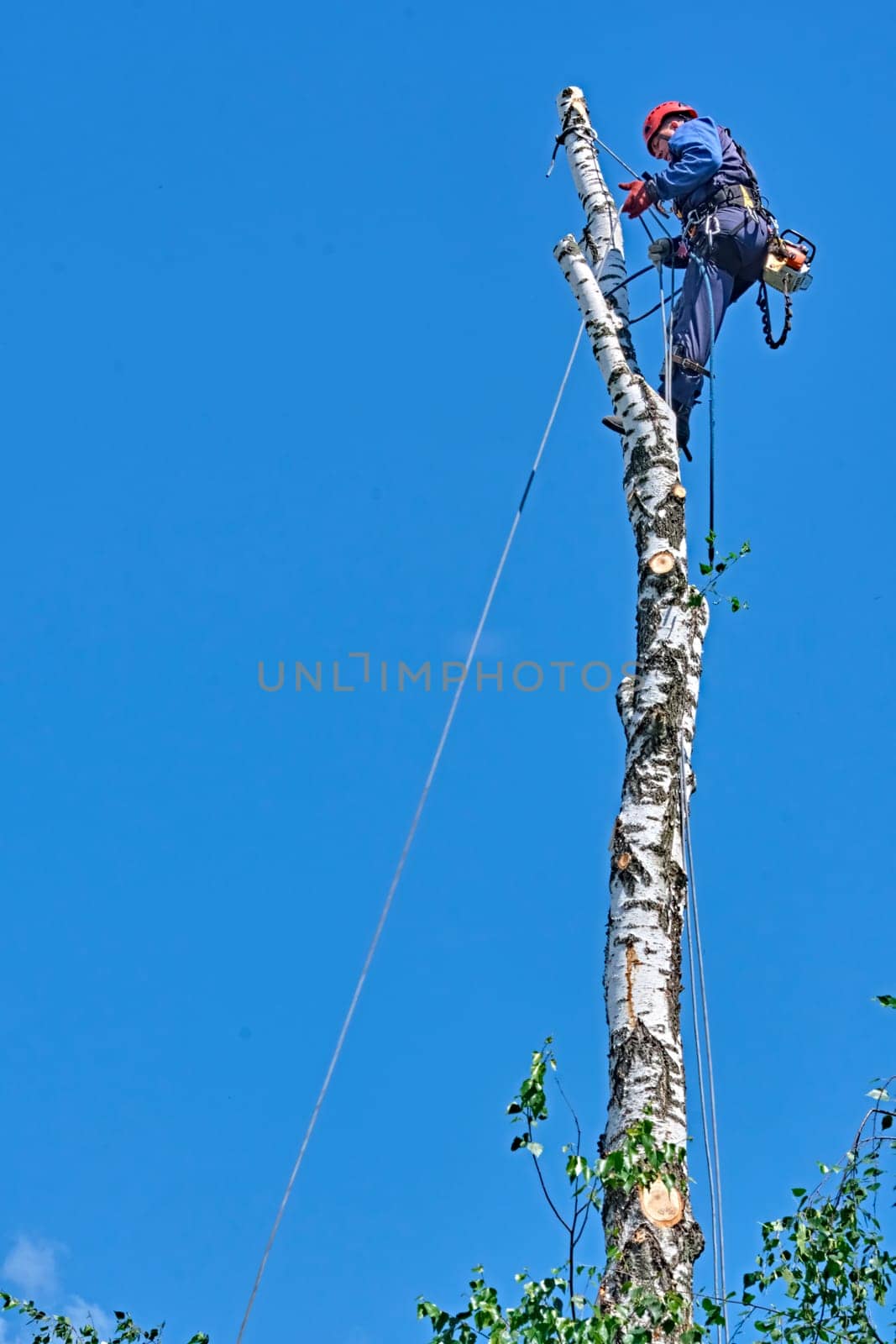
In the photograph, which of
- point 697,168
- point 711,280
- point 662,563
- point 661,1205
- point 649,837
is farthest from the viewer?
point 697,168

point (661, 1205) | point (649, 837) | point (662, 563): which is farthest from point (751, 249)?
point (661, 1205)

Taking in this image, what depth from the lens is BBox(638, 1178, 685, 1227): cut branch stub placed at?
310 cm

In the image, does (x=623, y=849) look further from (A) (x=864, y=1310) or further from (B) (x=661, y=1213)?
(A) (x=864, y=1310)

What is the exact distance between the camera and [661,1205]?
312cm

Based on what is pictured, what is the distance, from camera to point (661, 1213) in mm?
3109

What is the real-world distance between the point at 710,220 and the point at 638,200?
1.69 feet

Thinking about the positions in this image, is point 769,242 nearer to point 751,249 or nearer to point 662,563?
point 751,249

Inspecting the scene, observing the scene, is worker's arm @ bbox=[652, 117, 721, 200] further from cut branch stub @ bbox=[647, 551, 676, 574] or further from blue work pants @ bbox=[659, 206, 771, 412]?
cut branch stub @ bbox=[647, 551, 676, 574]

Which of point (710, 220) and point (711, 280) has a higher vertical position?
point (710, 220)

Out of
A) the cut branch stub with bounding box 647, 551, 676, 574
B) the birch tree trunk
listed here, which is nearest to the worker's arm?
the birch tree trunk

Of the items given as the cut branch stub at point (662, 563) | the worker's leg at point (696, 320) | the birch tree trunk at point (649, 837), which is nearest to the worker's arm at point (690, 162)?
the worker's leg at point (696, 320)

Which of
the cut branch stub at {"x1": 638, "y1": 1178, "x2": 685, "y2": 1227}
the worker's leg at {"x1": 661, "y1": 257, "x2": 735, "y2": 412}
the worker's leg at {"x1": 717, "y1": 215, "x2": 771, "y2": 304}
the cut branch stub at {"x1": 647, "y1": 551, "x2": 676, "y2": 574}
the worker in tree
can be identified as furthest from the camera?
the worker's leg at {"x1": 717, "y1": 215, "x2": 771, "y2": 304}

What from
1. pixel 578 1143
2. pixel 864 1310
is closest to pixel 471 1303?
pixel 578 1143

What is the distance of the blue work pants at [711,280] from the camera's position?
529cm
